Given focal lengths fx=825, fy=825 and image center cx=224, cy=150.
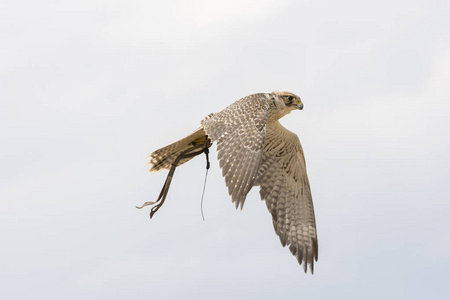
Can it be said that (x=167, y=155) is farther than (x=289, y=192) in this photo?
No

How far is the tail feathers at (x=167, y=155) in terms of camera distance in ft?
46.2

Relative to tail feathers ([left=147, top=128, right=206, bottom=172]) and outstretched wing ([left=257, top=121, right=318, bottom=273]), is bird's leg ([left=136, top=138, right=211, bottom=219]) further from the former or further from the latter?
outstretched wing ([left=257, top=121, right=318, bottom=273])

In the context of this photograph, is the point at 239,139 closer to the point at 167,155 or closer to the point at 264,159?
the point at 167,155

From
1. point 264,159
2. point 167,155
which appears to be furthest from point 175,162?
point 264,159

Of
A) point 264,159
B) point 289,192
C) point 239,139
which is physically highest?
point 264,159

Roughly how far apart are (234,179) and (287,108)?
3.07 m

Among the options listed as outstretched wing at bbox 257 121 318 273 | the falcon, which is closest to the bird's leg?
the falcon

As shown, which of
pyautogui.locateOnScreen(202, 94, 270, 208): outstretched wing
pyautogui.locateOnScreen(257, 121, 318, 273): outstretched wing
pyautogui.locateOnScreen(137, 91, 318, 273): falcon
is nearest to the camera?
pyautogui.locateOnScreen(202, 94, 270, 208): outstretched wing

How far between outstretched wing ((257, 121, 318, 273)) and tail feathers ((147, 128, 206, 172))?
6.11ft

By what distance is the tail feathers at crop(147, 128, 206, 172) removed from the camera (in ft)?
46.2

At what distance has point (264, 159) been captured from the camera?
52.0ft

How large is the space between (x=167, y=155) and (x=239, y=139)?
Result: 6.87 feet

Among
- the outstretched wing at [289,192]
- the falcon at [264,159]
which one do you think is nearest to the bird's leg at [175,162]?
the falcon at [264,159]

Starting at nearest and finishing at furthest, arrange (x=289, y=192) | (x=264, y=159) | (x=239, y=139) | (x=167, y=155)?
(x=239, y=139)
(x=167, y=155)
(x=289, y=192)
(x=264, y=159)
